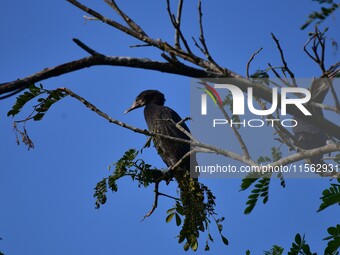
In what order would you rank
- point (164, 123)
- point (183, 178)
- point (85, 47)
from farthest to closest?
point (164, 123), point (183, 178), point (85, 47)

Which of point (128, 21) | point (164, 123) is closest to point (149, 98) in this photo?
point (164, 123)

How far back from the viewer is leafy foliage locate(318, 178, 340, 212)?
3988 millimetres

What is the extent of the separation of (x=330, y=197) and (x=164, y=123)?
4875mm

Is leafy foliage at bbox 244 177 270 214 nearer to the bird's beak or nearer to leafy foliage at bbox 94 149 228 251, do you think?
leafy foliage at bbox 94 149 228 251

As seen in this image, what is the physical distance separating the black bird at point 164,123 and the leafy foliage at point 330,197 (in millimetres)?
3367

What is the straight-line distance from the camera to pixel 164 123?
344 inches

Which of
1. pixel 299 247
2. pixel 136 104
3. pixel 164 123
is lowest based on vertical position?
pixel 299 247

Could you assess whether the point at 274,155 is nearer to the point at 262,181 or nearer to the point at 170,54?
the point at 262,181

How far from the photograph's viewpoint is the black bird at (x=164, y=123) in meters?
8.52

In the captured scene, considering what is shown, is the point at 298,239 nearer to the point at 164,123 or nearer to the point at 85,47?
the point at 85,47

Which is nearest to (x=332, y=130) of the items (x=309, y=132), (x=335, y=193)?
(x=335, y=193)

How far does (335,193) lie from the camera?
4016 millimetres

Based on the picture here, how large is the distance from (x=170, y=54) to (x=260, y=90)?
1.29 ft

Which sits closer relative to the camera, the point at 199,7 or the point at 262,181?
the point at 199,7
